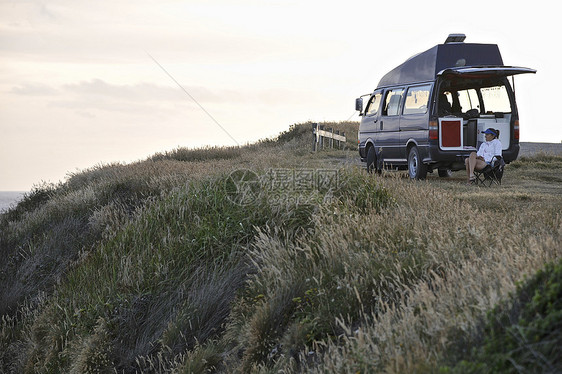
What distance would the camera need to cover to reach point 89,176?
16609mm

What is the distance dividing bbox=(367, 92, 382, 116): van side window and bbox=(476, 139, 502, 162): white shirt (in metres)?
3.34

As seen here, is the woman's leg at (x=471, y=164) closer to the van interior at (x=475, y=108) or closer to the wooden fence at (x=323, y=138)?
the van interior at (x=475, y=108)

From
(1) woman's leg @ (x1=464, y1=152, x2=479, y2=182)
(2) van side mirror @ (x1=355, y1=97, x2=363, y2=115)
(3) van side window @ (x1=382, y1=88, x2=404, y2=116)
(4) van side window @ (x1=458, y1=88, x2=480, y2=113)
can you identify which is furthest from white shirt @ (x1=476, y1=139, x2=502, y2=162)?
(2) van side mirror @ (x1=355, y1=97, x2=363, y2=115)

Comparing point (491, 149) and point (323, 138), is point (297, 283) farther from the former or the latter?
point (323, 138)

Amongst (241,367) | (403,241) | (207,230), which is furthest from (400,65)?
(241,367)

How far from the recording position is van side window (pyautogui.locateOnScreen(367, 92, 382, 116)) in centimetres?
1565

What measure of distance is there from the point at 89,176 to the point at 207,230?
9850mm

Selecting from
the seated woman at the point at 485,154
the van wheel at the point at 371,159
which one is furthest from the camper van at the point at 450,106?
the van wheel at the point at 371,159

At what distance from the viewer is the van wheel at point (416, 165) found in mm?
13342

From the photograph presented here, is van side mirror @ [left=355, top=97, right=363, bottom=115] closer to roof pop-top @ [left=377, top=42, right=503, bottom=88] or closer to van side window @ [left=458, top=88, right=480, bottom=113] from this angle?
roof pop-top @ [left=377, top=42, right=503, bottom=88]

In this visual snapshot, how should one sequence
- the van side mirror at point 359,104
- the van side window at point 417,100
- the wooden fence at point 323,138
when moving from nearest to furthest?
the van side window at point 417,100 < the van side mirror at point 359,104 < the wooden fence at point 323,138

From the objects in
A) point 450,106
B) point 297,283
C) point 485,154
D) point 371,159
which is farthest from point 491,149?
point 297,283

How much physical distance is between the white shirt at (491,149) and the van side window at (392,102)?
93.0 inches

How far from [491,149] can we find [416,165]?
5.40 ft
